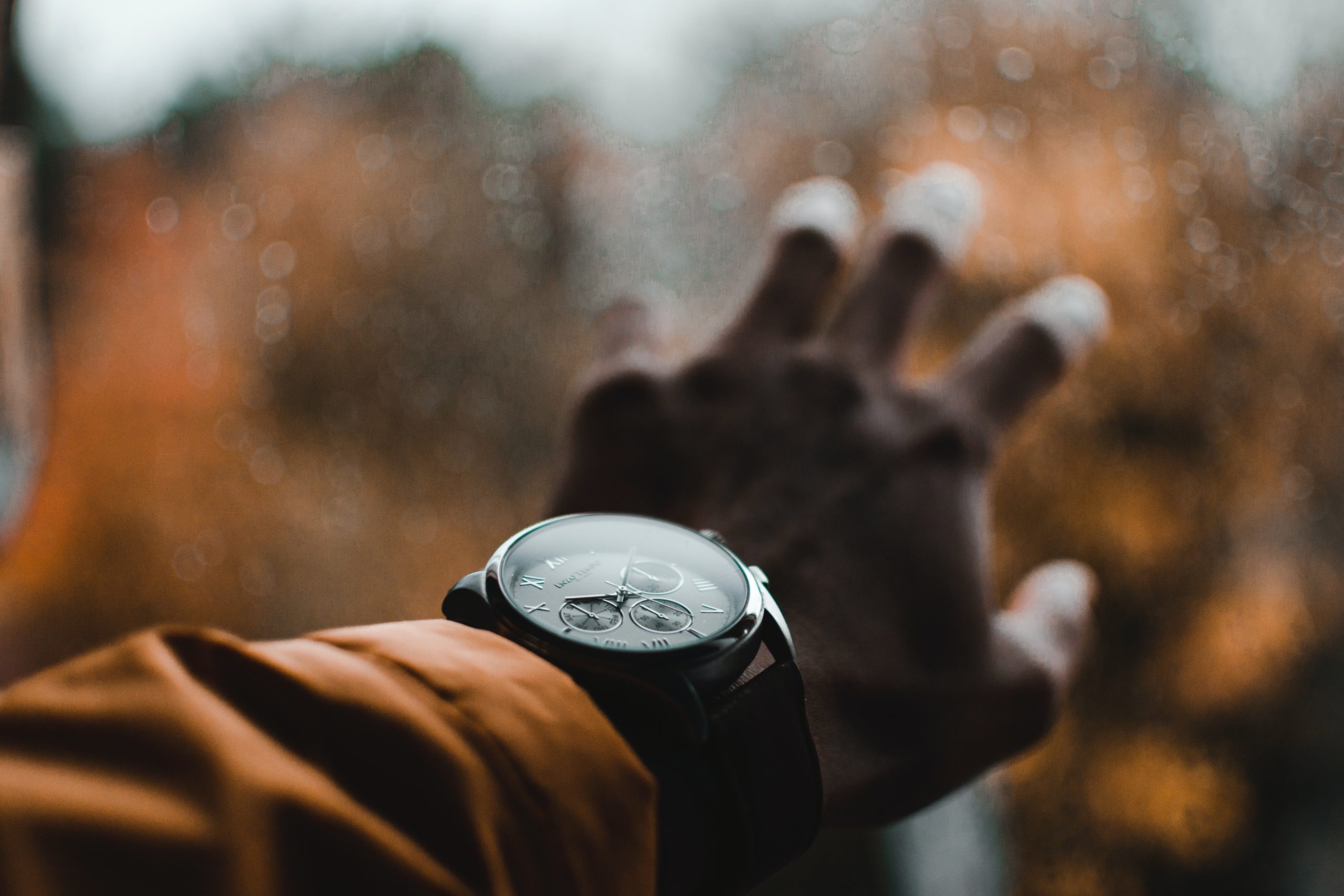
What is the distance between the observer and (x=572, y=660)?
0.90 feet

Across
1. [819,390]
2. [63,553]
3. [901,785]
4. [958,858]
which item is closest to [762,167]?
[819,390]

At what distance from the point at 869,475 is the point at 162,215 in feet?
2.93

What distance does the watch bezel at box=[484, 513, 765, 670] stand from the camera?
0.28 meters

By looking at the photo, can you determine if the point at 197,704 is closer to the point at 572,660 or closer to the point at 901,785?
the point at 572,660

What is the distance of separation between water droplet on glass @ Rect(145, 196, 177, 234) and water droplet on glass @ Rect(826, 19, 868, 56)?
0.75 m

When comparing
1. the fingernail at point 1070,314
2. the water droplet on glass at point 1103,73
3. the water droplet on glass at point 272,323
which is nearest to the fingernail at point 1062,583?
the fingernail at point 1070,314

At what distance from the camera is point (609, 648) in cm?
28

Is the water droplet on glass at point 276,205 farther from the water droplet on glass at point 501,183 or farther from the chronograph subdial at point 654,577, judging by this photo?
the chronograph subdial at point 654,577

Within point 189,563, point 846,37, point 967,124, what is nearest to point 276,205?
point 189,563

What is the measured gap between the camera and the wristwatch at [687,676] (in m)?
0.27

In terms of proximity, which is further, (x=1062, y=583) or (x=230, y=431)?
(x=230, y=431)

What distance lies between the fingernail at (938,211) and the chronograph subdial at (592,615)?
13.8 inches

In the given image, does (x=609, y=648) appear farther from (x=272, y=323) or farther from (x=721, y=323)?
(x=272, y=323)

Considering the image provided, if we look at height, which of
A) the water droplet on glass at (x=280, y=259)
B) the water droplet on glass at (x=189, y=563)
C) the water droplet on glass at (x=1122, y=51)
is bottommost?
the water droplet on glass at (x=189, y=563)
